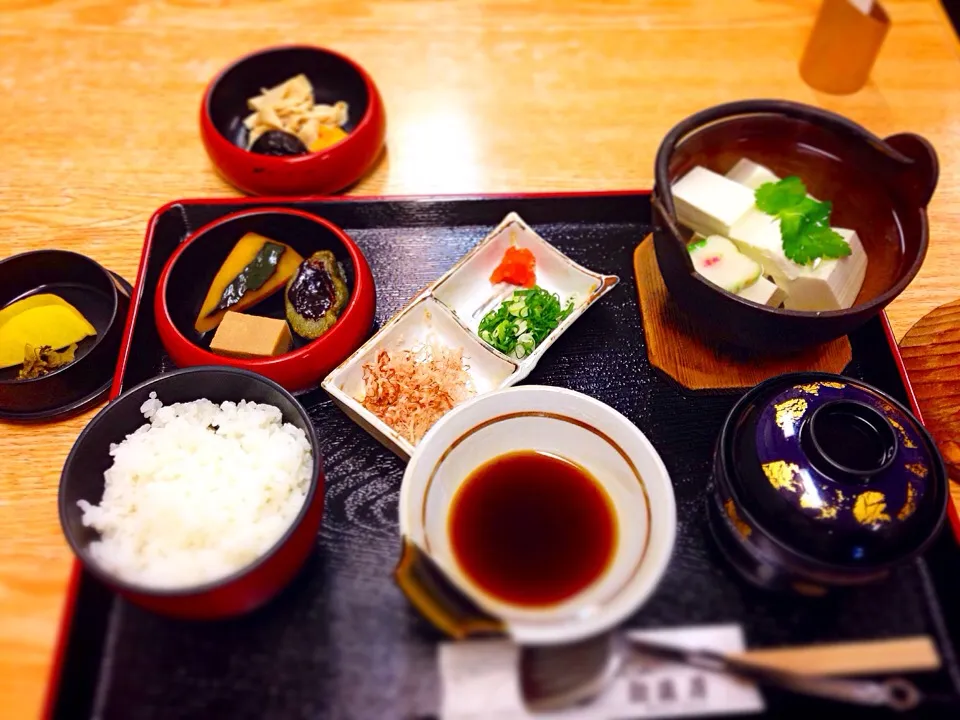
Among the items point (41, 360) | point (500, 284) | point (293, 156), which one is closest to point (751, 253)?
point (500, 284)

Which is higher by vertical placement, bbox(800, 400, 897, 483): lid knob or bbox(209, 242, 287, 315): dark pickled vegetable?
bbox(800, 400, 897, 483): lid knob

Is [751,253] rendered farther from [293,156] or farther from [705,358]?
[293,156]

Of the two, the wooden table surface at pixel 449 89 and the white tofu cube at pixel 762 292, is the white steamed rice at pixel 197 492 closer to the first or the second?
the wooden table surface at pixel 449 89

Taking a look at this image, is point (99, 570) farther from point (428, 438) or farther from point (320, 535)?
point (428, 438)

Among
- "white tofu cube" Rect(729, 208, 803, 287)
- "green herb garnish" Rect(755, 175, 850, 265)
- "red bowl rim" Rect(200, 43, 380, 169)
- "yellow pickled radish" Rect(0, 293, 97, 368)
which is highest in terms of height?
"green herb garnish" Rect(755, 175, 850, 265)

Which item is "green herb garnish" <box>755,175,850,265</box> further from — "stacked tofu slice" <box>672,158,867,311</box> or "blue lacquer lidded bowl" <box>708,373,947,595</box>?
"blue lacquer lidded bowl" <box>708,373,947,595</box>

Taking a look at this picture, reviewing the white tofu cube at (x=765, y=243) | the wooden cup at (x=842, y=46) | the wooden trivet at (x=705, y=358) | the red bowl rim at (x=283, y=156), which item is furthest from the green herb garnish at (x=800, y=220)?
the red bowl rim at (x=283, y=156)

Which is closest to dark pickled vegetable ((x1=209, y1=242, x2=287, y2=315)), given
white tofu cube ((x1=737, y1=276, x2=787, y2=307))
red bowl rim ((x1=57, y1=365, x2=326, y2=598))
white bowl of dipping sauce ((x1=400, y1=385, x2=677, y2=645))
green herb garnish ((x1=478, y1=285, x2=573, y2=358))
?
red bowl rim ((x1=57, y1=365, x2=326, y2=598))
